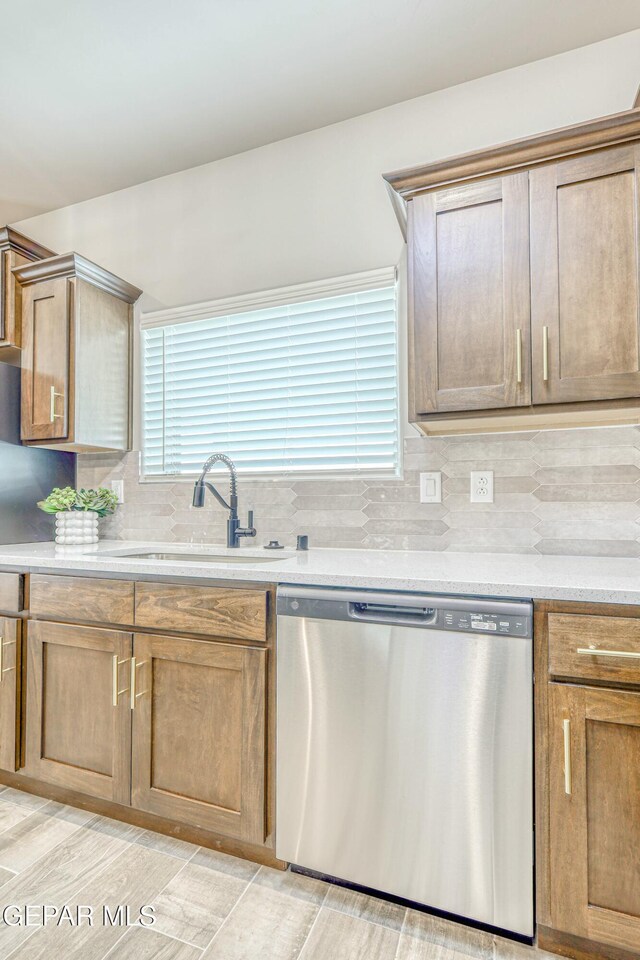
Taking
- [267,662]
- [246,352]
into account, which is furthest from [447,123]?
[267,662]

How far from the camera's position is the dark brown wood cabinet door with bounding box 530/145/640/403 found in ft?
5.03

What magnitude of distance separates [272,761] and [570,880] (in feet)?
2.63

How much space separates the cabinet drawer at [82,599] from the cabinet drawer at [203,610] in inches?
2.7

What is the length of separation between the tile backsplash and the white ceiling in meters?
1.44

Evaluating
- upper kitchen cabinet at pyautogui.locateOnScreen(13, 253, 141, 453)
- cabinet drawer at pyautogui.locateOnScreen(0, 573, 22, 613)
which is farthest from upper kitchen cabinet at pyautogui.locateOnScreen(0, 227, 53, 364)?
cabinet drawer at pyautogui.locateOnScreen(0, 573, 22, 613)

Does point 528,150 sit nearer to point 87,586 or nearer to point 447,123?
point 447,123

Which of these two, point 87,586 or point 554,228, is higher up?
point 554,228

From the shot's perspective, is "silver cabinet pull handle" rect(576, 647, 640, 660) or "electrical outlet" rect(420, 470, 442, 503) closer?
"silver cabinet pull handle" rect(576, 647, 640, 660)

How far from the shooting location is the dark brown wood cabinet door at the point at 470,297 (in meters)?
1.65

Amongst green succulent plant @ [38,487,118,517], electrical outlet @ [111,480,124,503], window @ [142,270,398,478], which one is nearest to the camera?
window @ [142,270,398,478]

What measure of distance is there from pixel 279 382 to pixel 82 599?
1230 millimetres

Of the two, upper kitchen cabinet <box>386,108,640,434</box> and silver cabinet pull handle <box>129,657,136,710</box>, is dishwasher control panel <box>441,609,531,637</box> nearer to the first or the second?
upper kitchen cabinet <box>386,108,640,434</box>

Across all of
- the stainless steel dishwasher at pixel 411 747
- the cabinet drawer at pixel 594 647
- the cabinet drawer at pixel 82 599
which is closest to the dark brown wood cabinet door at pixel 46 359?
the cabinet drawer at pixel 82 599

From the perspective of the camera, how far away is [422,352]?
Answer: 1764 millimetres
